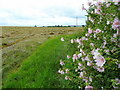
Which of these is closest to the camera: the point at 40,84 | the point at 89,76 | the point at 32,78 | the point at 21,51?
the point at 89,76

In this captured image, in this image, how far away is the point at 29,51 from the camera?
11250 millimetres

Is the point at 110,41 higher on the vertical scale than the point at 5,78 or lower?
higher

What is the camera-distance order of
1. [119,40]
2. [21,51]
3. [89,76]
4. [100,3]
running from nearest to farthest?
[119,40] → [89,76] → [100,3] → [21,51]

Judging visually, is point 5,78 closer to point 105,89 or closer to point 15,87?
point 15,87

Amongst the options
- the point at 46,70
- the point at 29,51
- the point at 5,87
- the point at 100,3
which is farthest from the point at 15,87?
the point at 29,51

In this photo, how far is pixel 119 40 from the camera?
13.9 ft

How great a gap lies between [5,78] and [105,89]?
4440 mm

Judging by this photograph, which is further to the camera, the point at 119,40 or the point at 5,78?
the point at 5,78

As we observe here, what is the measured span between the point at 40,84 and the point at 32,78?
2.41ft

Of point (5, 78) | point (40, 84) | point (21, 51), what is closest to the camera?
point (40, 84)

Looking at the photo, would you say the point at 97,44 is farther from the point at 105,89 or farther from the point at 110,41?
the point at 105,89

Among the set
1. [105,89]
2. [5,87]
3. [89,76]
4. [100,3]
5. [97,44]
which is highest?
[100,3]

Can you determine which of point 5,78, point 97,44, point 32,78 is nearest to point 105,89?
point 97,44

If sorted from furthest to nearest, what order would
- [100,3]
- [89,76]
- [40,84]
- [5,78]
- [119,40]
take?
[5,78] → [40,84] → [100,3] → [89,76] → [119,40]
